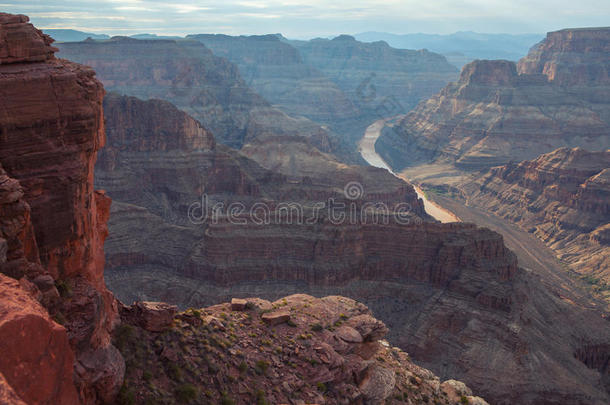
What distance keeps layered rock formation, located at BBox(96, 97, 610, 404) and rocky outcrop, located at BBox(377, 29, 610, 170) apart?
92.6 metres

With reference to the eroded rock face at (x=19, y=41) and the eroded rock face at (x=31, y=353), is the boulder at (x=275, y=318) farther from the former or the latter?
the eroded rock face at (x=19, y=41)

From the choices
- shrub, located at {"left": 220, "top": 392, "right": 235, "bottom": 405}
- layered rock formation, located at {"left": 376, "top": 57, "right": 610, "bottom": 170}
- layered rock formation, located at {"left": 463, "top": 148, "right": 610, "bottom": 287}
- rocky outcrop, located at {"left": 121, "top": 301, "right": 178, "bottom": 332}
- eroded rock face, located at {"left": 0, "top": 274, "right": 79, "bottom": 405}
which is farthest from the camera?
layered rock formation, located at {"left": 376, "top": 57, "right": 610, "bottom": 170}

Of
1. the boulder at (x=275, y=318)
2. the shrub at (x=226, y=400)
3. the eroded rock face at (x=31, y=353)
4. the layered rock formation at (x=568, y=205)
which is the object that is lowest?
the layered rock formation at (x=568, y=205)

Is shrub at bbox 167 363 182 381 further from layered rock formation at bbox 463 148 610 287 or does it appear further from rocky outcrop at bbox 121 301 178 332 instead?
layered rock formation at bbox 463 148 610 287

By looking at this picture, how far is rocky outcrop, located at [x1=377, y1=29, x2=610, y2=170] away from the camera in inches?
6196

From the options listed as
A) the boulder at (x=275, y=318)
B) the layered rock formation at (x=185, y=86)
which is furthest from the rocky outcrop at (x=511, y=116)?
the boulder at (x=275, y=318)

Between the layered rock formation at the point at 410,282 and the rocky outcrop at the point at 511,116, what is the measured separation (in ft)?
304

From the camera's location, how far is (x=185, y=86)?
17162 centimetres

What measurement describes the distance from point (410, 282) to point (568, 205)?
6025 centimetres

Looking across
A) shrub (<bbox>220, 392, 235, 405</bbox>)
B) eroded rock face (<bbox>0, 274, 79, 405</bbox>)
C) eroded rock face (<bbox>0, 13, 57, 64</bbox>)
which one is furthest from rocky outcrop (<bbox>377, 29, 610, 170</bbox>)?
eroded rock face (<bbox>0, 274, 79, 405</bbox>)

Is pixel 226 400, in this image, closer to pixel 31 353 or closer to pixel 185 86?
pixel 31 353

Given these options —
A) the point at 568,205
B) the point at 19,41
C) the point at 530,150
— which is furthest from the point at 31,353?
the point at 530,150

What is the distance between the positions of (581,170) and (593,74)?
346 feet

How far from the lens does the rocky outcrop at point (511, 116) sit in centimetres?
15738
